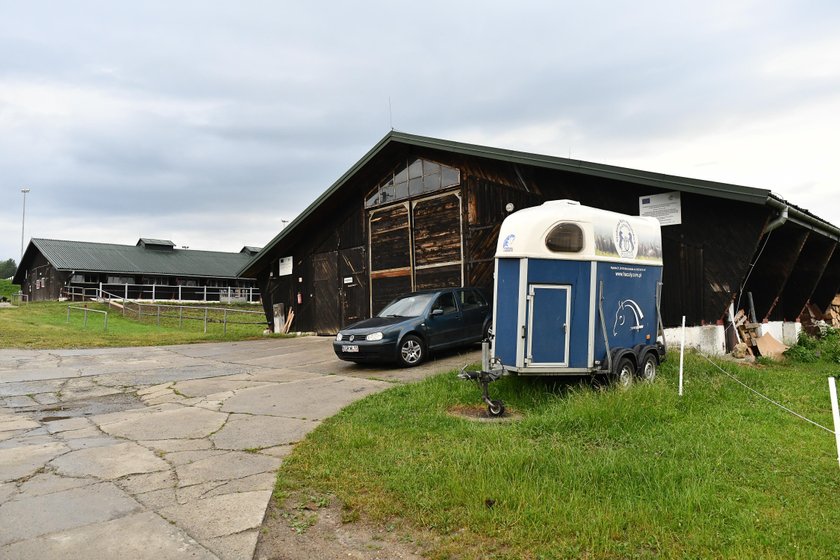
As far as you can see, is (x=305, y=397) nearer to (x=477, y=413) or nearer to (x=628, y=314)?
(x=477, y=413)

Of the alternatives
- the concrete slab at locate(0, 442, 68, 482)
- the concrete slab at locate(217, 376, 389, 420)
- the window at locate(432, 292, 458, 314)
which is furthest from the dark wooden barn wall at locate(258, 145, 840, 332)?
the concrete slab at locate(0, 442, 68, 482)

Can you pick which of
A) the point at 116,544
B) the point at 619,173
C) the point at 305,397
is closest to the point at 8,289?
the point at 305,397

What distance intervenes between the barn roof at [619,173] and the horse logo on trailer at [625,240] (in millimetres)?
2623

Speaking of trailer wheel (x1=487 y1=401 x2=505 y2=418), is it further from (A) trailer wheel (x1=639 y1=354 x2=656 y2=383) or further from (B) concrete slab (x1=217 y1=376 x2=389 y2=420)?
(A) trailer wheel (x1=639 y1=354 x2=656 y2=383)

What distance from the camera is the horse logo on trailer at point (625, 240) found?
823 cm

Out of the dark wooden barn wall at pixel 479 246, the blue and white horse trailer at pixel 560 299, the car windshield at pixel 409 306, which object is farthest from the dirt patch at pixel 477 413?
the dark wooden barn wall at pixel 479 246

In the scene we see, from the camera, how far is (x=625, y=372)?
7.89 m

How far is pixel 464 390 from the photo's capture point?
26.5 ft

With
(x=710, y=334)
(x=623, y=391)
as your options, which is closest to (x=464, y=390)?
(x=623, y=391)

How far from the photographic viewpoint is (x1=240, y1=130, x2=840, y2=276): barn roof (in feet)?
31.9

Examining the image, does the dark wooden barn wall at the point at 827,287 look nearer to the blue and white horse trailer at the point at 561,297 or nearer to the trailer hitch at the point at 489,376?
the blue and white horse trailer at the point at 561,297

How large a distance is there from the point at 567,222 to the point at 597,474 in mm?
4046

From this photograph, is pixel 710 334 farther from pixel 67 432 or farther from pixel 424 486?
pixel 67 432

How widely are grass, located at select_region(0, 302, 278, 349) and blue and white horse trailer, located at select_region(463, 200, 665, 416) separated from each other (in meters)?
13.8
